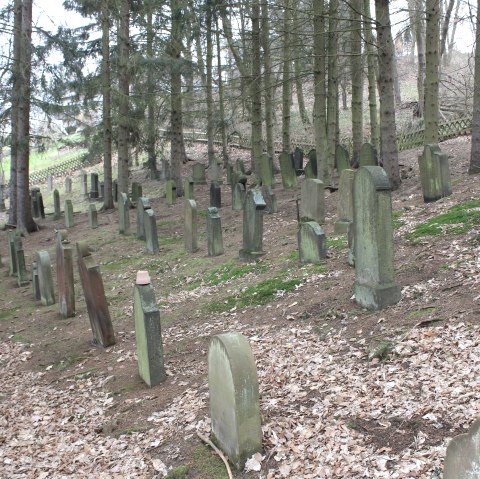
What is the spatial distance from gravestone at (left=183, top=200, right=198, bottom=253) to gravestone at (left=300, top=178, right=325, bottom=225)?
7.97 ft

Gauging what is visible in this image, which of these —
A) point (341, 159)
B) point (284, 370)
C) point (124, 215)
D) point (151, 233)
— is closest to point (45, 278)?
point (151, 233)

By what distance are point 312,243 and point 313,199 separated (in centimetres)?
282

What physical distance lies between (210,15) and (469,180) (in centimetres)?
921

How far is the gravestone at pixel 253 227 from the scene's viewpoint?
9.86m

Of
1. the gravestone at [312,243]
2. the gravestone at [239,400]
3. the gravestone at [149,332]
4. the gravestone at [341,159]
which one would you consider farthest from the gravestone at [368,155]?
the gravestone at [239,400]

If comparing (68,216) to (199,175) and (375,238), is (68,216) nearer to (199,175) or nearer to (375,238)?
(199,175)

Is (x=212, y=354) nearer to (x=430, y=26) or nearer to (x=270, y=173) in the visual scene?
(x=430, y=26)

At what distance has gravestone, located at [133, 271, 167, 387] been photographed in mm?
5793

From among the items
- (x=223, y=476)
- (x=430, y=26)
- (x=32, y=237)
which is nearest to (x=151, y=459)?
(x=223, y=476)

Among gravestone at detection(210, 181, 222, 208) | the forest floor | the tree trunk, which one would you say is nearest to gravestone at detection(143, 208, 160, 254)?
the forest floor

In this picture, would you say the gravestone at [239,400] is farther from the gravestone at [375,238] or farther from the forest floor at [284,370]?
the gravestone at [375,238]

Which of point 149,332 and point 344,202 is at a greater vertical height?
point 344,202

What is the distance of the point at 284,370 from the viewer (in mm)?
5273

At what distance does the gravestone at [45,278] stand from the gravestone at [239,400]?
6.84 m
